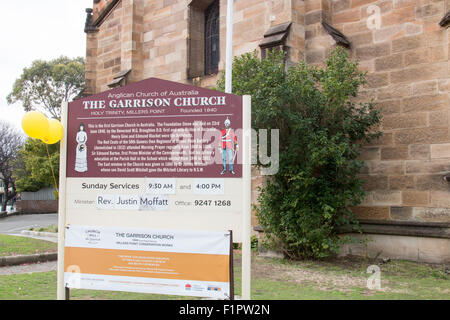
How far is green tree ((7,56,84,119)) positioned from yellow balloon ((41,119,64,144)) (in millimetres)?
42097

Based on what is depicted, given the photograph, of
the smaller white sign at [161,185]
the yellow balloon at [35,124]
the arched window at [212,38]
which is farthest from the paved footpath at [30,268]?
the arched window at [212,38]

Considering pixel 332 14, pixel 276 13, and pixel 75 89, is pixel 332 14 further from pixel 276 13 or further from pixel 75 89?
pixel 75 89

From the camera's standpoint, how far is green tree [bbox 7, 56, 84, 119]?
4481 centimetres

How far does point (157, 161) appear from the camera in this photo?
15.3ft

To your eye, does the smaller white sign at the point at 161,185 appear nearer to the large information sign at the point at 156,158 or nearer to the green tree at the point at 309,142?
the large information sign at the point at 156,158

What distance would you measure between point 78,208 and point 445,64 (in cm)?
767

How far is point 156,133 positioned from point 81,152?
Result: 3.02 ft

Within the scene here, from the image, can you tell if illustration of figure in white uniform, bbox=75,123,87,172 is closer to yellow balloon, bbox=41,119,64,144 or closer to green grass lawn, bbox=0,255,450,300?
yellow balloon, bbox=41,119,64,144

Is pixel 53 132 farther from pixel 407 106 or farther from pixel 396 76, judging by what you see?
pixel 396 76

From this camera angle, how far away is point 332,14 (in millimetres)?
10820

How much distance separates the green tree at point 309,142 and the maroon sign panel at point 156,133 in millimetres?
3727

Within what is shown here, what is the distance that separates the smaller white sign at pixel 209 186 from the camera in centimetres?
453

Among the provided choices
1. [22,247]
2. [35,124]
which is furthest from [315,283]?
[22,247]

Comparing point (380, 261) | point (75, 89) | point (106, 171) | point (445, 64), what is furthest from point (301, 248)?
point (75, 89)
